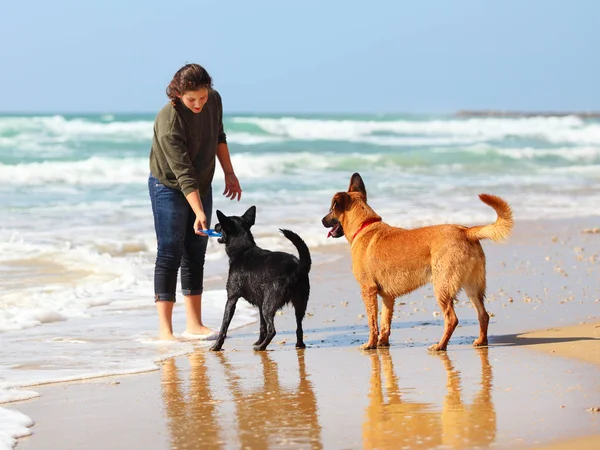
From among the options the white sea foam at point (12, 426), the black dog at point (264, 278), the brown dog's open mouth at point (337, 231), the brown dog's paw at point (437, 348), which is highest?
the brown dog's open mouth at point (337, 231)

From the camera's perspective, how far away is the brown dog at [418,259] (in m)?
5.21

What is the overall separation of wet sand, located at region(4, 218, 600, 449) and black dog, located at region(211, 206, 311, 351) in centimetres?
18

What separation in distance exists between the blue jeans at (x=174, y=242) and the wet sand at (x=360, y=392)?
0.52 meters

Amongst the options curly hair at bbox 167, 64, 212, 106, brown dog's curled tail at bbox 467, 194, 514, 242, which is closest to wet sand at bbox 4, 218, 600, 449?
brown dog's curled tail at bbox 467, 194, 514, 242

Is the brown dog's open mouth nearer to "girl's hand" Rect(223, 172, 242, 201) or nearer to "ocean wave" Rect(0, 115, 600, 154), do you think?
"girl's hand" Rect(223, 172, 242, 201)

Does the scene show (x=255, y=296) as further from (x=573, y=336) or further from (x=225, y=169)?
(x=573, y=336)

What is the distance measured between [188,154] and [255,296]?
1.01 meters

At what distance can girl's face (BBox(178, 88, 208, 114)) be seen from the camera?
5.54 meters

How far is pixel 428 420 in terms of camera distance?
3.71 metres

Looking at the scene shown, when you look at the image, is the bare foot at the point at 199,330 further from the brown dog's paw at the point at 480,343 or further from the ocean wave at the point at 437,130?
the ocean wave at the point at 437,130

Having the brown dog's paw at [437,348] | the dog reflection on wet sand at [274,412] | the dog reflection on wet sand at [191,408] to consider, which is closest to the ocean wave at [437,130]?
the brown dog's paw at [437,348]

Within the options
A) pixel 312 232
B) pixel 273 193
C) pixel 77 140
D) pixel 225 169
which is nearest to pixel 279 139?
pixel 77 140

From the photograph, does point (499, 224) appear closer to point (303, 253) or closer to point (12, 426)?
point (303, 253)

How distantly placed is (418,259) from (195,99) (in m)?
1.68
